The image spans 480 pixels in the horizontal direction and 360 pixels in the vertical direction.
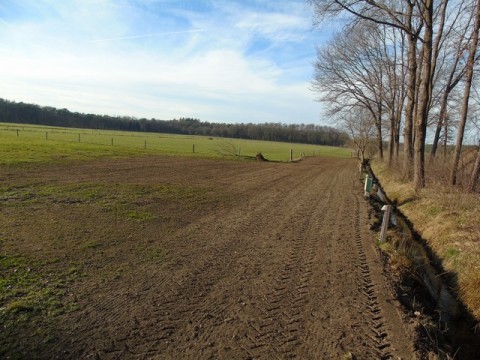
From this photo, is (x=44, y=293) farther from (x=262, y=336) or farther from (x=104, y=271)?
(x=262, y=336)

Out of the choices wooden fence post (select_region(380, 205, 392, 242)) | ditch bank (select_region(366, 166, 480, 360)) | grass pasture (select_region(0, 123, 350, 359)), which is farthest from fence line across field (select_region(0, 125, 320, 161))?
ditch bank (select_region(366, 166, 480, 360))

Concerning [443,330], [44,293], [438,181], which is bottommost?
[443,330]

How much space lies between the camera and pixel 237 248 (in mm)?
8156

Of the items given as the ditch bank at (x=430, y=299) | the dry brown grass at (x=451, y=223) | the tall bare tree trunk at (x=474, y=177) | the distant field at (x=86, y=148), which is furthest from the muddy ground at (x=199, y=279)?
the distant field at (x=86, y=148)

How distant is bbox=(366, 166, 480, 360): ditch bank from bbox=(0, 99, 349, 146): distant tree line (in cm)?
12480

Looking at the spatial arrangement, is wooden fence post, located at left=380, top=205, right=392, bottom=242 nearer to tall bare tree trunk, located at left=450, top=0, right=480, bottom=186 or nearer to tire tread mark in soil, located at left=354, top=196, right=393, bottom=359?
tire tread mark in soil, located at left=354, top=196, right=393, bottom=359

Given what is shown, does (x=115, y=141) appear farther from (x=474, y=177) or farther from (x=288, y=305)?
(x=288, y=305)

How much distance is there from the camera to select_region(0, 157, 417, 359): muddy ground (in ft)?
14.4

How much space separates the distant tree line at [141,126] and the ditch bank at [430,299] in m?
125

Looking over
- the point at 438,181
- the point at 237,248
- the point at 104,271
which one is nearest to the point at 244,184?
the point at 438,181

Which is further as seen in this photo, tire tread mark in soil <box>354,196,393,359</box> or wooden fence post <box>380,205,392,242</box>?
wooden fence post <box>380,205,392,242</box>

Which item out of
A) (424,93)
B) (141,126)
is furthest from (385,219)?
(141,126)

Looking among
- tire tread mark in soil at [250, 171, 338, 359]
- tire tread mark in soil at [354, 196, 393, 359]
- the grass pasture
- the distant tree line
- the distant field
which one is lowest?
tire tread mark in soil at [354, 196, 393, 359]

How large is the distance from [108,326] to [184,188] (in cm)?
1150
